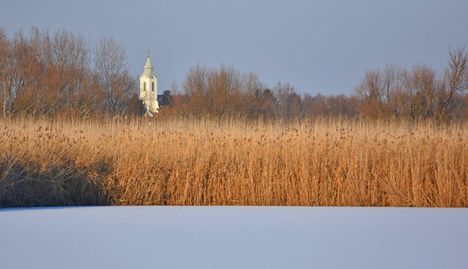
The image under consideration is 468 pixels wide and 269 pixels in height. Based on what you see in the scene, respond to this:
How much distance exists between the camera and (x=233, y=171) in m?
6.62

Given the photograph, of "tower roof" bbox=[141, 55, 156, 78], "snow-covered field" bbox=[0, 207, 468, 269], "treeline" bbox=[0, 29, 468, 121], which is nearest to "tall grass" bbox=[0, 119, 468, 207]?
"snow-covered field" bbox=[0, 207, 468, 269]

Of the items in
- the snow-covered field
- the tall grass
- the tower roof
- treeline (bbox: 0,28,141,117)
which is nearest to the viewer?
the snow-covered field

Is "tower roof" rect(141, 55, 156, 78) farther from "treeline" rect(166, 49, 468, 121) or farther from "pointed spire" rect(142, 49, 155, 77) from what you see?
"treeline" rect(166, 49, 468, 121)

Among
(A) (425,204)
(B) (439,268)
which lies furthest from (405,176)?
(B) (439,268)

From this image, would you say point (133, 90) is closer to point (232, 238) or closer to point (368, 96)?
point (368, 96)

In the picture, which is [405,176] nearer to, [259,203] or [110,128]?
[259,203]

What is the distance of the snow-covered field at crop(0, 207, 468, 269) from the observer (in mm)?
3453

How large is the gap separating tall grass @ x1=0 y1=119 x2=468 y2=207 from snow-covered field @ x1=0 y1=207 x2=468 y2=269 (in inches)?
21.8

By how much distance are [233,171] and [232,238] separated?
7.88 feet

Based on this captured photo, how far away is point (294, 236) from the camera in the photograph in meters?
4.34

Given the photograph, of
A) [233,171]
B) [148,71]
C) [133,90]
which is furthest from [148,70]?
[233,171]

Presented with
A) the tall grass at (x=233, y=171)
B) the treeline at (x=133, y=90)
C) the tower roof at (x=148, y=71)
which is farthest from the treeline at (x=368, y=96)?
the tower roof at (x=148, y=71)

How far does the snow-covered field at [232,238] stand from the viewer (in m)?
3.45

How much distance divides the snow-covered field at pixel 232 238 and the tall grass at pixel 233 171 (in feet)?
1.82
